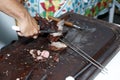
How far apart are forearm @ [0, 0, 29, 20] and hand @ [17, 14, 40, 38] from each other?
0.06 ft

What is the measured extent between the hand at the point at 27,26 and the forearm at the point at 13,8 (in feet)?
0.06

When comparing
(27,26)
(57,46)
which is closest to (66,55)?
(57,46)

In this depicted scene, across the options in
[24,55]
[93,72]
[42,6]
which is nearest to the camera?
[93,72]

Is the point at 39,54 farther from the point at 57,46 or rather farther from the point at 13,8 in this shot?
the point at 13,8

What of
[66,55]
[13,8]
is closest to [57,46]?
[66,55]

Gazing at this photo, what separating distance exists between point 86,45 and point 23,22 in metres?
0.29

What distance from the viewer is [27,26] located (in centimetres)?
91

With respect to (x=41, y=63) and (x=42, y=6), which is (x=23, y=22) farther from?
(x=42, y=6)

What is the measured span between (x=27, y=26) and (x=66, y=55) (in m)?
0.21

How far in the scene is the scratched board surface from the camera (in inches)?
32.4

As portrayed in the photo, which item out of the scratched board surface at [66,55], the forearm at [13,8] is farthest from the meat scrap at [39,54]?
the forearm at [13,8]

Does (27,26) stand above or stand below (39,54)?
above

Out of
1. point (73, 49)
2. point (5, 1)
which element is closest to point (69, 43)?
point (73, 49)

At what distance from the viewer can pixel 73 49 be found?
3.02ft
